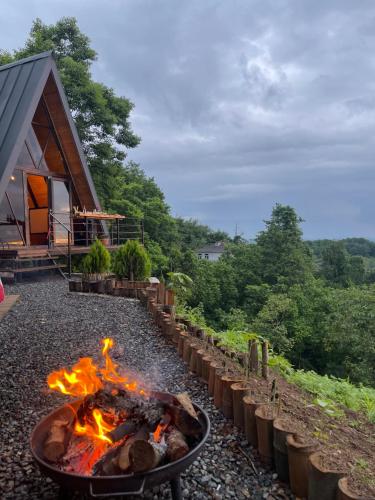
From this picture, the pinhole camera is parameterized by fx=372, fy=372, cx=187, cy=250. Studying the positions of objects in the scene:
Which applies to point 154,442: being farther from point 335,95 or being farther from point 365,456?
point 335,95

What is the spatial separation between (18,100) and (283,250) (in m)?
A: 21.3

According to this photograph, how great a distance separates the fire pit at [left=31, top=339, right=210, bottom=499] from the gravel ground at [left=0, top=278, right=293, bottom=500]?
0.98 ft

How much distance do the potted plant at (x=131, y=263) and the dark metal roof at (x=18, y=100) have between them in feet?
12.7

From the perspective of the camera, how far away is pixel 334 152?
42844 mm

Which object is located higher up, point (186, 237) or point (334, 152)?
point (334, 152)

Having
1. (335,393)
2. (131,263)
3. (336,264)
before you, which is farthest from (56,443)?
(336,264)

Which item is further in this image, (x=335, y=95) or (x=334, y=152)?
(x=334, y=152)

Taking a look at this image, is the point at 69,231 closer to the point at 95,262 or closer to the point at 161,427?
the point at 95,262

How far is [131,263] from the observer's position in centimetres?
845

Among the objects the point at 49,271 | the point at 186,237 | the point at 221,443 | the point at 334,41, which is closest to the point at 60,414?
the point at 221,443

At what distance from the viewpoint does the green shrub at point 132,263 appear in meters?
8.41

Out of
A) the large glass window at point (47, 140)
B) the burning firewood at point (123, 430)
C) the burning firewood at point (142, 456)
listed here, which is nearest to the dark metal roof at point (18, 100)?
the large glass window at point (47, 140)

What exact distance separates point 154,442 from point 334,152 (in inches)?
1811

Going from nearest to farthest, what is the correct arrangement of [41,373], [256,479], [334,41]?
[256,479], [41,373], [334,41]
